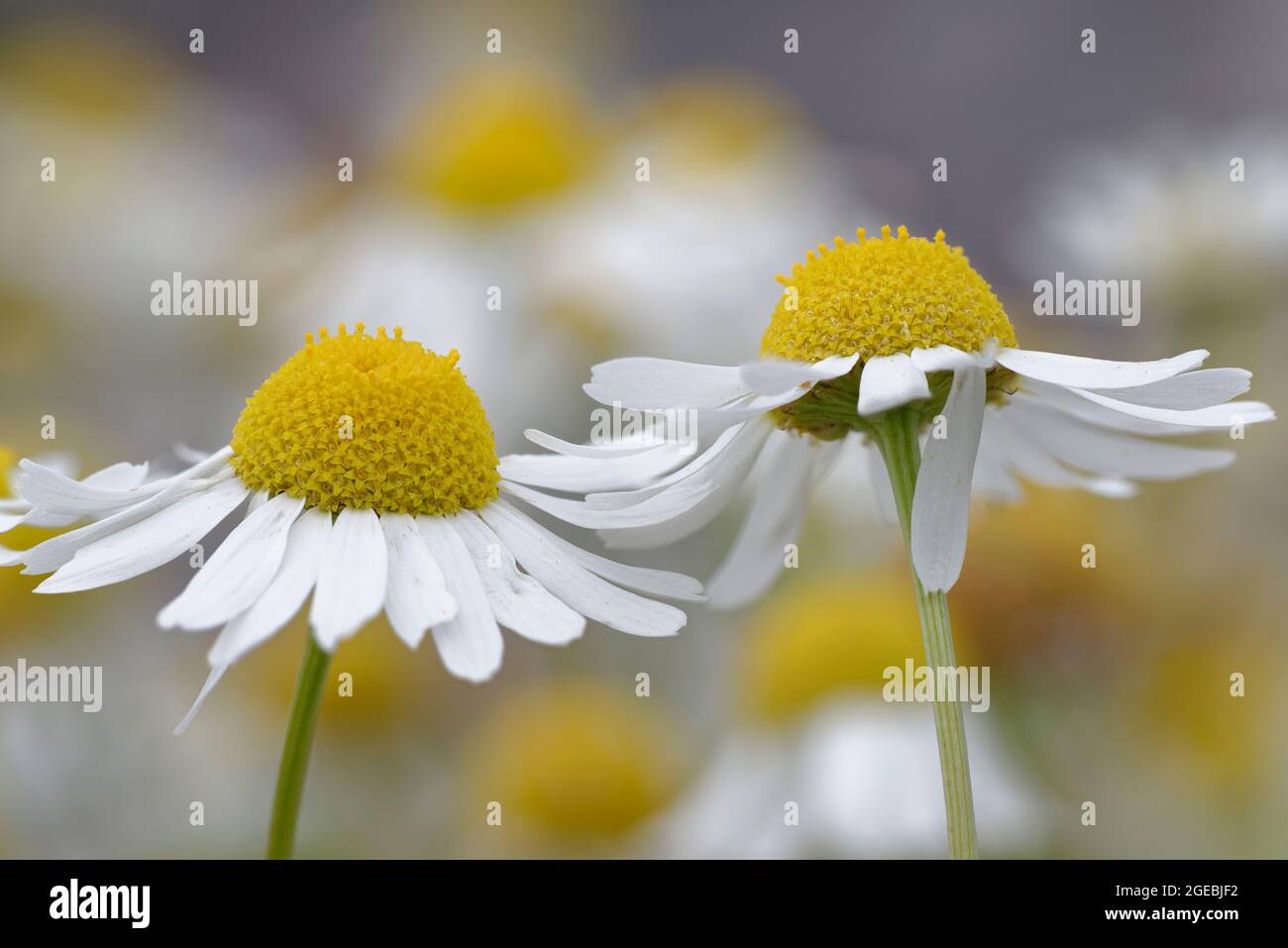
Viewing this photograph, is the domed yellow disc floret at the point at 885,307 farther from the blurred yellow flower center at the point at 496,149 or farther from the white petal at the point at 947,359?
the blurred yellow flower center at the point at 496,149

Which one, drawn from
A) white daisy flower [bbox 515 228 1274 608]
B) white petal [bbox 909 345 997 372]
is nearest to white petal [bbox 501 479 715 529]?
white daisy flower [bbox 515 228 1274 608]

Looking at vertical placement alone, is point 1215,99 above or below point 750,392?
above

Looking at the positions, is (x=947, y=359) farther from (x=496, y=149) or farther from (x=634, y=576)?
(x=496, y=149)
